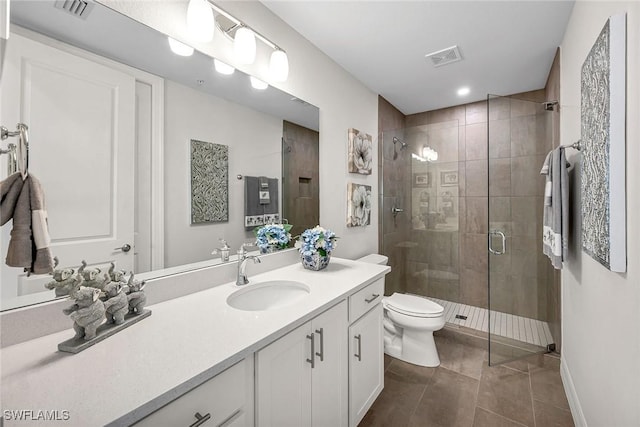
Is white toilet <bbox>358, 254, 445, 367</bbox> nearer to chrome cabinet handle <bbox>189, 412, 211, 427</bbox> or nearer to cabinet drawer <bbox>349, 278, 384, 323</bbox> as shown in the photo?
cabinet drawer <bbox>349, 278, 384, 323</bbox>

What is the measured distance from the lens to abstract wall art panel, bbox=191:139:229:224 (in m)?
1.32

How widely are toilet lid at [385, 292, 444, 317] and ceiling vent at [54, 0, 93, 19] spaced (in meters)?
2.41

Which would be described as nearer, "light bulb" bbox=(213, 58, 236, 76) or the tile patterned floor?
"light bulb" bbox=(213, 58, 236, 76)

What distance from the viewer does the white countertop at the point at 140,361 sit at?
577mm

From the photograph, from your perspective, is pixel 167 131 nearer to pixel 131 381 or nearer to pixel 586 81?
pixel 131 381

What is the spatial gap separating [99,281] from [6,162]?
42 centimetres

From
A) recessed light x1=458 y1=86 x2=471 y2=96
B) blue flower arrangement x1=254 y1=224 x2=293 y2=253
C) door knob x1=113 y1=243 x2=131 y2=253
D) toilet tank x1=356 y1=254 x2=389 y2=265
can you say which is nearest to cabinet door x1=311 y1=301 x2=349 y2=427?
blue flower arrangement x1=254 y1=224 x2=293 y2=253

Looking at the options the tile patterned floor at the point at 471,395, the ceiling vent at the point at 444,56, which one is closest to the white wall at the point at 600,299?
the tile patterned floor at the point at 471,395

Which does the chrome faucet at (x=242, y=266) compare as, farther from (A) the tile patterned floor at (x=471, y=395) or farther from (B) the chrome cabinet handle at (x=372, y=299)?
(A) the tile patterned floor at (x=471, y=395)

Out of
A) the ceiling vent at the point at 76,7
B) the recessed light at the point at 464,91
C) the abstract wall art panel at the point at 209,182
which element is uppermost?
the recessed light at the point at 464,91

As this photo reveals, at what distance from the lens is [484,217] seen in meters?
3.06

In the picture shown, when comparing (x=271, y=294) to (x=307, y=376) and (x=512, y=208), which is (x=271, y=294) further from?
(x=512, y=208)

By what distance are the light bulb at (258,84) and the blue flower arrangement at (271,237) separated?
83 cm

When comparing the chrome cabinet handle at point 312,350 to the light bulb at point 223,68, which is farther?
the light bulb at point 223,68
